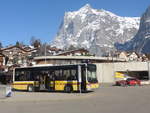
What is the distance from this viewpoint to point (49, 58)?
7675 cm

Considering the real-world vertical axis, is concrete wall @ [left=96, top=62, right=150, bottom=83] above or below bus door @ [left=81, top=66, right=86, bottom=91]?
above

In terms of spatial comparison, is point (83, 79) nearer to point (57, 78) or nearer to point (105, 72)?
point (57, 78)

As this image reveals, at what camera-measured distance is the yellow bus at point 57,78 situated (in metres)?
27.2

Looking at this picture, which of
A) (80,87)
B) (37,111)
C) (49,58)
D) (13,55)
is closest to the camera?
(37,111)

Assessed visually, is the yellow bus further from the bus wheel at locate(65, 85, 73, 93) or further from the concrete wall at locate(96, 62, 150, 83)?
the concrete wall at locate(96, 62, 150, 83)

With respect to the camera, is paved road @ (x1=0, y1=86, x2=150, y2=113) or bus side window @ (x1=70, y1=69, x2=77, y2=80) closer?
paved road @ (x1=0, y1=86, x2=150, y2=113)

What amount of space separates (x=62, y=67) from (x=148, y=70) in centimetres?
3765

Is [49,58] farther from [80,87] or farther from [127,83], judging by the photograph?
[80,87]

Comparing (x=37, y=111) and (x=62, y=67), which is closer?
(x=37, y=111)

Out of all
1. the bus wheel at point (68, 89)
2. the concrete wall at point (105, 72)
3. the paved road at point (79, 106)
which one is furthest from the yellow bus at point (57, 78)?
the concrete wall at point (105, 72)

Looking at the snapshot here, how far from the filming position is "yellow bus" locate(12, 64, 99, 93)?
2723cm

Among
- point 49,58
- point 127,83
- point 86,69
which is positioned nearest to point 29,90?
point 86,69

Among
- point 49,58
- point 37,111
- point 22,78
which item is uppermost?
point 49,58

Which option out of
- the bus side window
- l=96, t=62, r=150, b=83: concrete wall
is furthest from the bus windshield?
l=96, t=62, r=150, b=83: concrete wall
